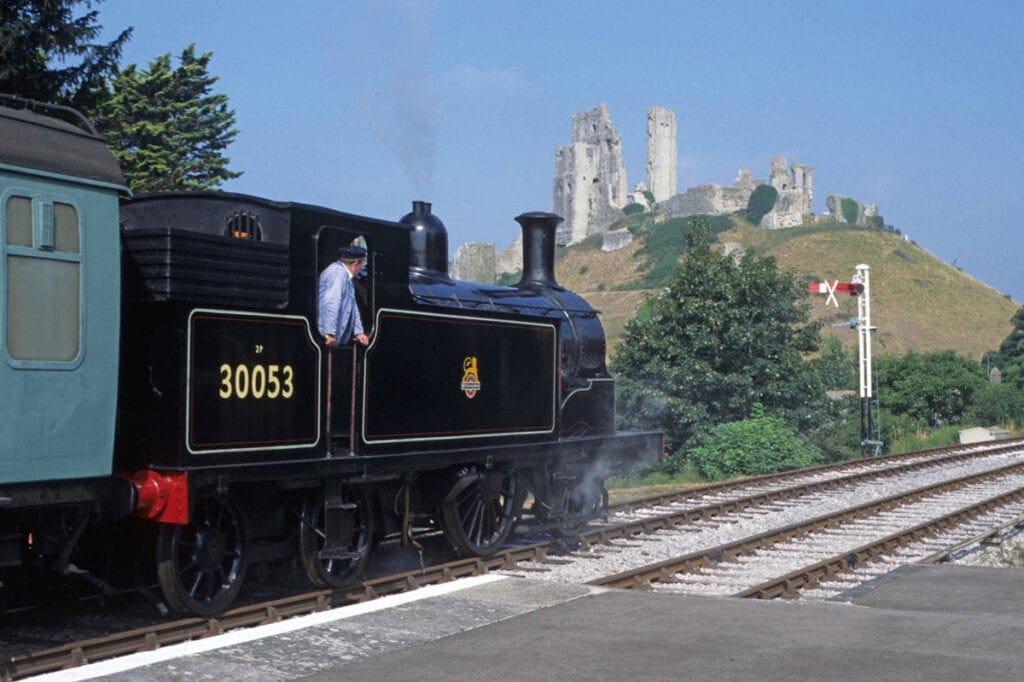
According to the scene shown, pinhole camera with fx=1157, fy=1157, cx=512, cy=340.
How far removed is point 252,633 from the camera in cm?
743

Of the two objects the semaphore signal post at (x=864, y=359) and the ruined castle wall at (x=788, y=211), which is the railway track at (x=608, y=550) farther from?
the ruined castle wall at (x=788, y=211)

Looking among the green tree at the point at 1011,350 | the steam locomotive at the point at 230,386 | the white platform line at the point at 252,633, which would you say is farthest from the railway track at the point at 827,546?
the green tree at the point at 1011,350

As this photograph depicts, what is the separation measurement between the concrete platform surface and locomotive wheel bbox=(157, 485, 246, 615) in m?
0.59

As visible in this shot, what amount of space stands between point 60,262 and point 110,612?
298 cm

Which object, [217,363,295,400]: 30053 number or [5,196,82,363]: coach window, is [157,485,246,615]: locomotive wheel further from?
[5,196,82,363]: coach window

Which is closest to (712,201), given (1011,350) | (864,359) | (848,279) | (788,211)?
(788,211)

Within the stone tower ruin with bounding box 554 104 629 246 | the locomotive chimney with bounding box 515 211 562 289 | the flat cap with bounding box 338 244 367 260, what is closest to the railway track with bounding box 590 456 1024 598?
the flat cap with bounding box 338 244 367 260

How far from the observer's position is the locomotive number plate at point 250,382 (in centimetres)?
757

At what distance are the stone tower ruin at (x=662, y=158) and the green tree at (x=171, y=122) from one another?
9983 cm

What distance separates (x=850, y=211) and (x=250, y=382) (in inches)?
4466

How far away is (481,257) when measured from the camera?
1995cm

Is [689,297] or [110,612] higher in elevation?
[689,297]

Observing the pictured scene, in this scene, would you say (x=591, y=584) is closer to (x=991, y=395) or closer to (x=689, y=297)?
(x=689, y=297)

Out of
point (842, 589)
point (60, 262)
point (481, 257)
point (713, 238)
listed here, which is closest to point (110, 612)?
point (60, 262)
